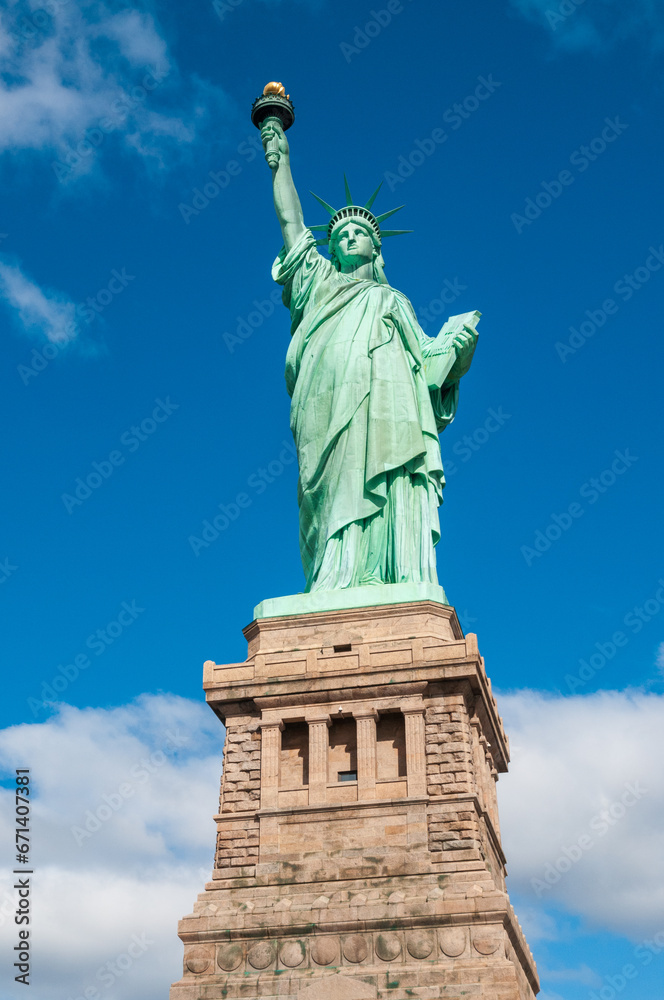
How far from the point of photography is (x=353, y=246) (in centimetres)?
2497

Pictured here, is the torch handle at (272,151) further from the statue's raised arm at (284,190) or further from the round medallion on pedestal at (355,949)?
the round medallion on pedestal at (355,949)

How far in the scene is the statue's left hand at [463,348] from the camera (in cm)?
2378

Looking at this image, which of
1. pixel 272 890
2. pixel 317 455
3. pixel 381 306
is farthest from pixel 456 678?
pixel 381 306

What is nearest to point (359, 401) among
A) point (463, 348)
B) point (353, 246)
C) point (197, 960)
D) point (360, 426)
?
point (360, 426)

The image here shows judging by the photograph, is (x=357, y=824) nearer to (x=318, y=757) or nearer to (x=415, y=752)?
(x=318, y=757)

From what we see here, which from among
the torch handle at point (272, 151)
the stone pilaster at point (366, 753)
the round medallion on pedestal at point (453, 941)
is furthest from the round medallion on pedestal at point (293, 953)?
the torch handle at point (272, 151)

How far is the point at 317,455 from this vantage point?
21766 millimetres

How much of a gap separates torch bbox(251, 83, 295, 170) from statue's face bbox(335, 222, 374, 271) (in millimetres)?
2505

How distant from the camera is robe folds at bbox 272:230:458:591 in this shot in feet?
68.2

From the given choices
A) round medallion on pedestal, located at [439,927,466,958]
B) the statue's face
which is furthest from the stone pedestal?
the statue's face

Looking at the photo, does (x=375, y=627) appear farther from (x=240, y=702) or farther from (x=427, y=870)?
(x=427, y=870)

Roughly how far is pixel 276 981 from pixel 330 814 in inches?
98.3

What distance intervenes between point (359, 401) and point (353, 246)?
466 centimetres

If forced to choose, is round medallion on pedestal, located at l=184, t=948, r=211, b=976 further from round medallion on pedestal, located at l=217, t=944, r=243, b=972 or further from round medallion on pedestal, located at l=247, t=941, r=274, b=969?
round medallion on pedestal, located at l=247, t=941, r=274, b=969
